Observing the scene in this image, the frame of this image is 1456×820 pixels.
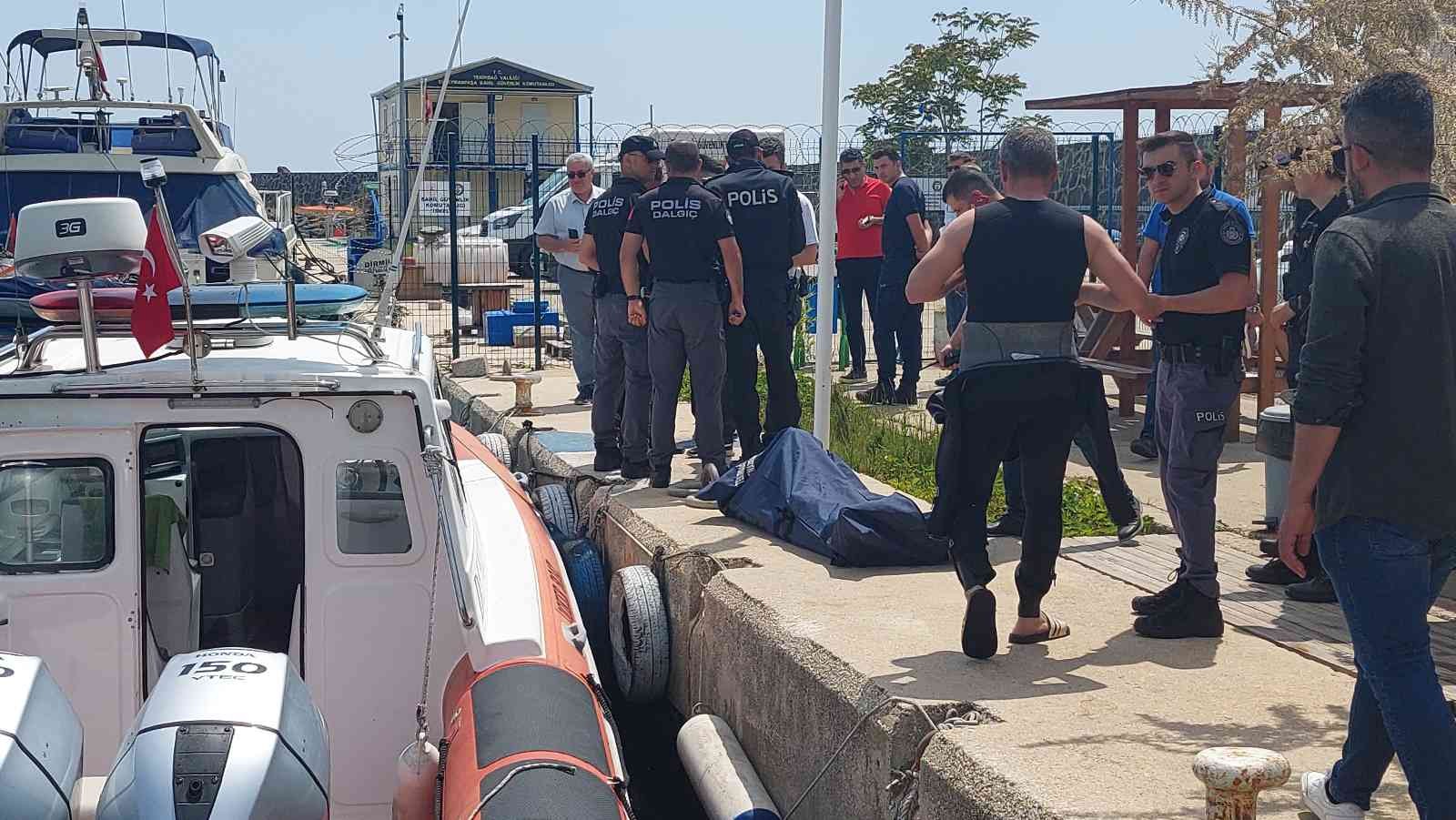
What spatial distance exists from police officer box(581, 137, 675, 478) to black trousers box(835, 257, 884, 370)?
3.60 meters

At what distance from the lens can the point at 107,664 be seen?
4664 millimetres

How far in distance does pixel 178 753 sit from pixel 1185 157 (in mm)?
4050

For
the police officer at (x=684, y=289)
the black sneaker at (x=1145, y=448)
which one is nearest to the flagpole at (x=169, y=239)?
the police officer at (x=684, y=289)

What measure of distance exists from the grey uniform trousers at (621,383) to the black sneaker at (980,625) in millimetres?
3582

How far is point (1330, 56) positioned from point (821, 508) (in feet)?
10.2

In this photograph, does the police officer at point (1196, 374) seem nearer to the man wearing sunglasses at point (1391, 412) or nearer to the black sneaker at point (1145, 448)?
the man wearing sunglasses at point (1391, 412)

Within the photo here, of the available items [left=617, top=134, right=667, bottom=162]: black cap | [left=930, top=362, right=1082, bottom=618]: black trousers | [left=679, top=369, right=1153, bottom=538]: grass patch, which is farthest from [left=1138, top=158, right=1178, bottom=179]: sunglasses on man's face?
[left=617, top=134, right=667, bottom=162]: black cap

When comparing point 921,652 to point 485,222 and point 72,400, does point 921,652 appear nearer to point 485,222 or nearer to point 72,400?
point 72,400

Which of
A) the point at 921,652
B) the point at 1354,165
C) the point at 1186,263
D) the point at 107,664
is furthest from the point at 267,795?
the point at 1186,263

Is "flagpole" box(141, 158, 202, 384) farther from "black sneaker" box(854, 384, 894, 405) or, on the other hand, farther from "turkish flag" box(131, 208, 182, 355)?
"black sneaker" box(854, 384, 894, 405)

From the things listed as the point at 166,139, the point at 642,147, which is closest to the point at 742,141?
the point at 642,147

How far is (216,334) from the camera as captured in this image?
4.79 meters

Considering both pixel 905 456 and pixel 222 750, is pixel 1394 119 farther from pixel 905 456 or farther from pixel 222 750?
pixel 905 456

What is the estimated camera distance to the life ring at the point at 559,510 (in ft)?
27.6
